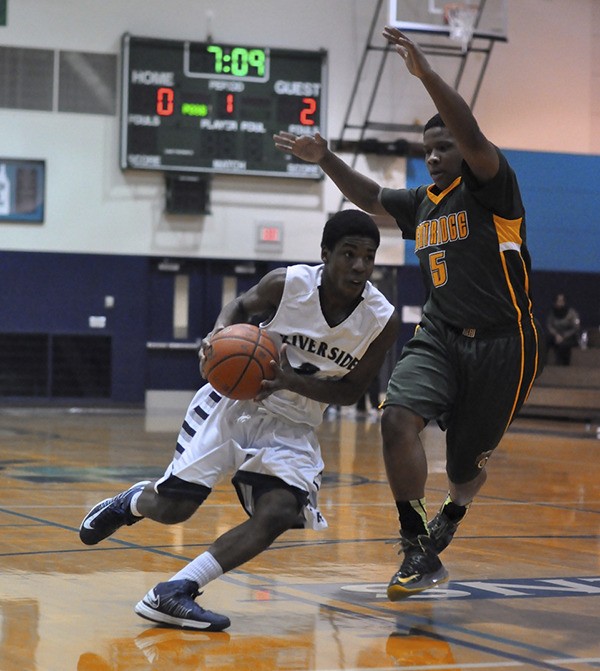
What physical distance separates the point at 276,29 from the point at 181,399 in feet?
20.3

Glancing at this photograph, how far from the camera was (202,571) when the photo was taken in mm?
4074

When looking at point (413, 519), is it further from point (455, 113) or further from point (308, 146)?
point (308, 146)

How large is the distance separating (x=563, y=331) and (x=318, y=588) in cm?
1566

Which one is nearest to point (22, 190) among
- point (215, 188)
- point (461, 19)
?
point (215, 188)

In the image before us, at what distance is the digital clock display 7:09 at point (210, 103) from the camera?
1927 centimetres

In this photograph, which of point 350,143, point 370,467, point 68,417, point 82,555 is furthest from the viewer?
point 350,143

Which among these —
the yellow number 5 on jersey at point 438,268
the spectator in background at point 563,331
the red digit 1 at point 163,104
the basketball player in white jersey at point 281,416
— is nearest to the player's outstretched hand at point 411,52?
the basketball player in white jersey at point 281,416

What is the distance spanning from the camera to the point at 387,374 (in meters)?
20.3

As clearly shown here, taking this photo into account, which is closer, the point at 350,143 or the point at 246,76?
the point at 246,76

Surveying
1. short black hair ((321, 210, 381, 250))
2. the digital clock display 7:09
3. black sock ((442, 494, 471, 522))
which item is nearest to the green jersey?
short black hair ((321, 210, 381, 250))

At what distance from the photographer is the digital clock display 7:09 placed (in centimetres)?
1927

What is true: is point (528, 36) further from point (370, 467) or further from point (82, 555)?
point (82, 555)

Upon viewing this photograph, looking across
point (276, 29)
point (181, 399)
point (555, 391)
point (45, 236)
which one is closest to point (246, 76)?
point (276, 29)

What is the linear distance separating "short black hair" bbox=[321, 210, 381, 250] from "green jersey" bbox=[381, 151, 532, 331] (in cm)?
38
